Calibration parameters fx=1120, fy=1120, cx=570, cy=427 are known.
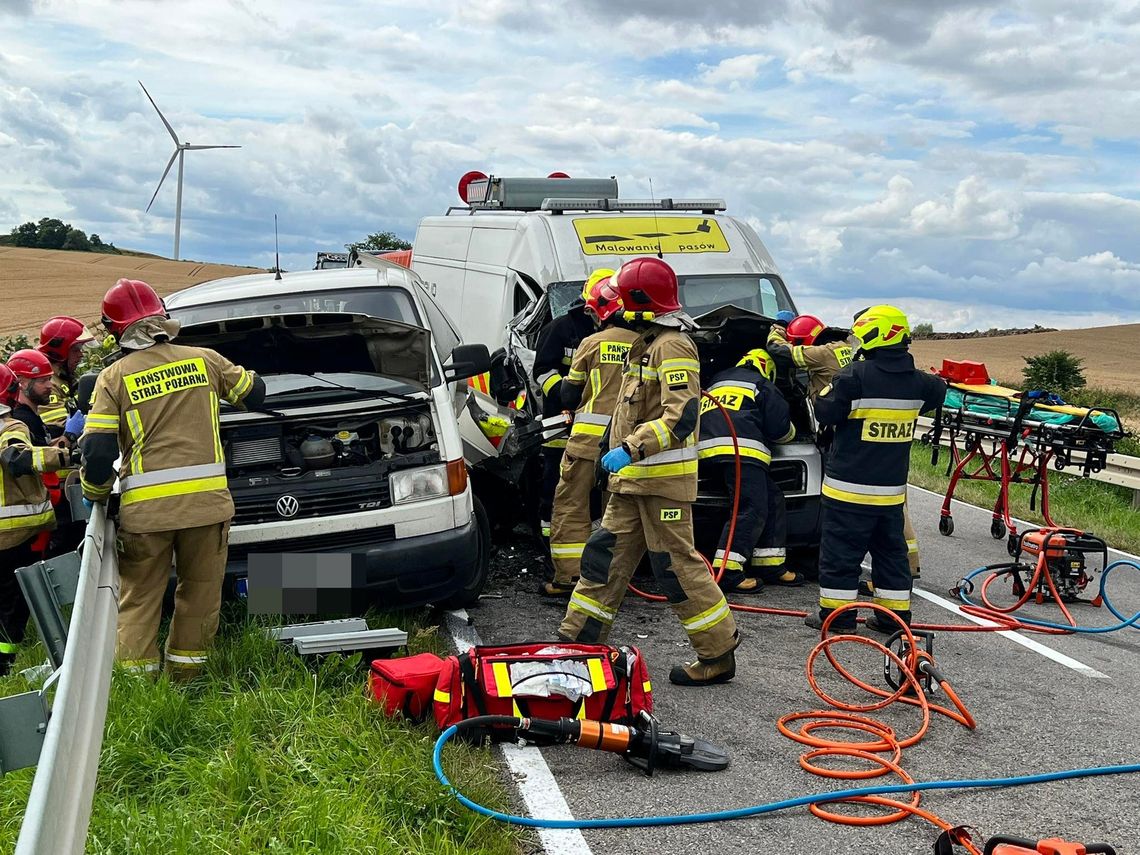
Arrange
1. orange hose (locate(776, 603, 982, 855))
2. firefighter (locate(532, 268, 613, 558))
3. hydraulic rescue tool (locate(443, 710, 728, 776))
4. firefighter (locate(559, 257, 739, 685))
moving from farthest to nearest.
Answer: firefighter (locate(532, 268, 613, 558)), firefighter (locate(559, 257, 739, 685)), hydraulic rescue tool (locate(443, 710, 728, 776)), orange hose (locate(776, 603, 982, 855))

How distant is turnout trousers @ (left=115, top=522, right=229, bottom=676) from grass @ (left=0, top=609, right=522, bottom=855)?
15 centimetres

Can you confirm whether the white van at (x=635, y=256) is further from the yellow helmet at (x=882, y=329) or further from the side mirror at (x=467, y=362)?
the side mirror at (x=467, y=362)

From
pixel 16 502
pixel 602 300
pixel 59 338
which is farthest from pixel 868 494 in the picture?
pixel 59 338

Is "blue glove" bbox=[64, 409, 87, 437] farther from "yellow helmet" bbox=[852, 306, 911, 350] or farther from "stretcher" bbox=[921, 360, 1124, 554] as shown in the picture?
"stretcher" bbox=[921, 360, 1124, 554]

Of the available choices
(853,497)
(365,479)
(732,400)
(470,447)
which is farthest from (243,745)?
(470,447)

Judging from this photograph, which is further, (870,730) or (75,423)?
(75,423)

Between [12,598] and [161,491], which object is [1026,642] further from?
[12,598]

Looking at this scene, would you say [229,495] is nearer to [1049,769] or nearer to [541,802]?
[541,802]

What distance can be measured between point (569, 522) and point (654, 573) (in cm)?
174

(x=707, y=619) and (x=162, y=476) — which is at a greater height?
(x=162, y=476)

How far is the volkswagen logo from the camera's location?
5.71 meters

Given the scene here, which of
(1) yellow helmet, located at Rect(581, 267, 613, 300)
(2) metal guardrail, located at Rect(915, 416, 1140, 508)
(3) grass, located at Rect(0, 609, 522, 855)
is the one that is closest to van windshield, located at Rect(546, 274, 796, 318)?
(1) yellow helmet, located at Rect(581, 267, 613, 300)

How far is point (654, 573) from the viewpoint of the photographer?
5453mm

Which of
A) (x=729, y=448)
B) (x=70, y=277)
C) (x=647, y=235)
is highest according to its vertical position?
(x=647, y=235)
